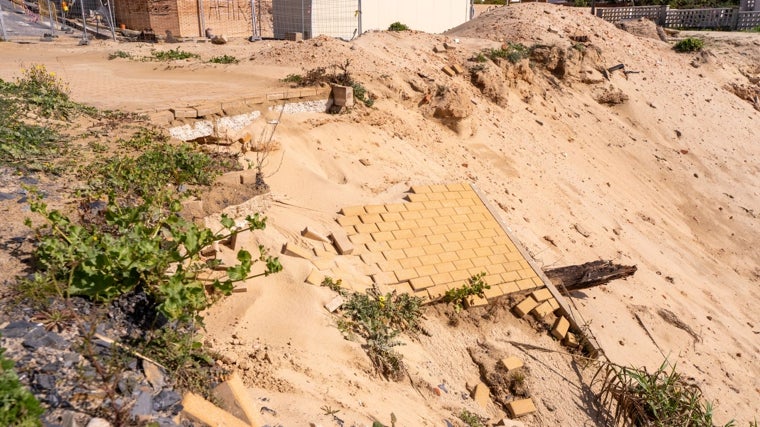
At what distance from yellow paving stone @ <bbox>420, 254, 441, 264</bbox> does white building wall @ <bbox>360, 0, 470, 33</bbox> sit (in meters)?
12.4

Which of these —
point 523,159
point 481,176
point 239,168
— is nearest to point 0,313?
point 239,168

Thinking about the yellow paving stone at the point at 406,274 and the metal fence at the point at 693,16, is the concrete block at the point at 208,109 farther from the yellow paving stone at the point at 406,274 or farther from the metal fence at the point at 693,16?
the metal fence at the point at 693,16

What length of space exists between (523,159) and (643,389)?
557cm

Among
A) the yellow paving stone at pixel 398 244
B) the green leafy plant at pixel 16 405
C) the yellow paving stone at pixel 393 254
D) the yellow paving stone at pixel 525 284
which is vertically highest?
the green leafy plant at pixel 16 405

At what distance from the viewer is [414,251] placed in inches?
225

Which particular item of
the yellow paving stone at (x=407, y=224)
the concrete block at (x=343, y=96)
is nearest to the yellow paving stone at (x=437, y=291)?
the yellow paving stone at (x=407, y=224)

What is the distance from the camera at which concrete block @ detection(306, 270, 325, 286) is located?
→ 15.5 feet

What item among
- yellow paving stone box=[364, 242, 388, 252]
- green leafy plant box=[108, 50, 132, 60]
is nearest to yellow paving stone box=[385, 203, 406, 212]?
yellow paving stone box=[364, 242, 388, 252]

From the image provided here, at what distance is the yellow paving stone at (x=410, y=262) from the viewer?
5.50 meters

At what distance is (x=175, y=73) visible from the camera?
32.2 feet

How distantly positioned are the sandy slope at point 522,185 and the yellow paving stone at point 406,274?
548 mm

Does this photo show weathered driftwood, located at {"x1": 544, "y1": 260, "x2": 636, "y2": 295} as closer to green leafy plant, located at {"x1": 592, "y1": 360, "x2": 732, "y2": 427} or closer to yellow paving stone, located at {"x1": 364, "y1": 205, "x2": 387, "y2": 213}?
green leafy plant, located at {"x1": 592, "y1": 360, "x2": 732, "y2": 427}

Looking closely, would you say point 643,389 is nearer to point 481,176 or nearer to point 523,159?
point 481,176

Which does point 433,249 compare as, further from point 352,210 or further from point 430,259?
point 352,210
